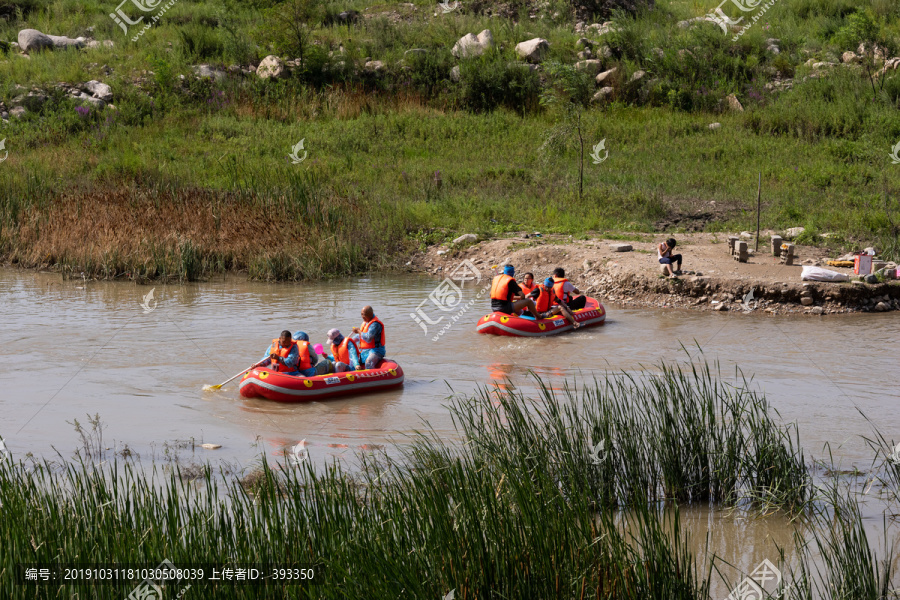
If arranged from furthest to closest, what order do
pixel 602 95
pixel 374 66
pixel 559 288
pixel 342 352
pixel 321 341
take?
1. pixel 374 66
2. pixel 602 95
3. pixel 559 288
4. pixel 321 341
5. pixel 342 352

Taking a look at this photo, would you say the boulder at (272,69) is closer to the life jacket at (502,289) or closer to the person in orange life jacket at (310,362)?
the life jacket at (502,289)

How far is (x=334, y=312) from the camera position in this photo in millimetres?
14844

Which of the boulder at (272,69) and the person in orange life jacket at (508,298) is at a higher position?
the boulder at (272,69)

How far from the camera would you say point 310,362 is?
10.4 m

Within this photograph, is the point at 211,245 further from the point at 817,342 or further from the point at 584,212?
the point at 817,342

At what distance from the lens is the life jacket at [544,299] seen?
14016mm

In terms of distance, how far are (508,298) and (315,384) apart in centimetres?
441

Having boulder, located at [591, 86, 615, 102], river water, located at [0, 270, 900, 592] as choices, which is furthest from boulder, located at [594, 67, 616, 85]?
river water, located at [0, 270, 900, 592]

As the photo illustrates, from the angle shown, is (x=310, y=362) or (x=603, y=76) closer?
(x=310, y=362)

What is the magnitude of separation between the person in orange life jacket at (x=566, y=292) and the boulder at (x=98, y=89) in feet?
65.4

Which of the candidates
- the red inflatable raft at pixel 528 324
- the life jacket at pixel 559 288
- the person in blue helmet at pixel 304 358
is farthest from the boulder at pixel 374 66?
the person in blue helmet at pixel 304 358

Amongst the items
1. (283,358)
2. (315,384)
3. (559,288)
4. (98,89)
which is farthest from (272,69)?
(315,384)

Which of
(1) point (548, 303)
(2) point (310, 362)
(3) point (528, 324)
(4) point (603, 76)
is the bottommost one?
(2) point (310, 362)

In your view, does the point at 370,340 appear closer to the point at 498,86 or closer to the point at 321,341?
the point at 321,341
